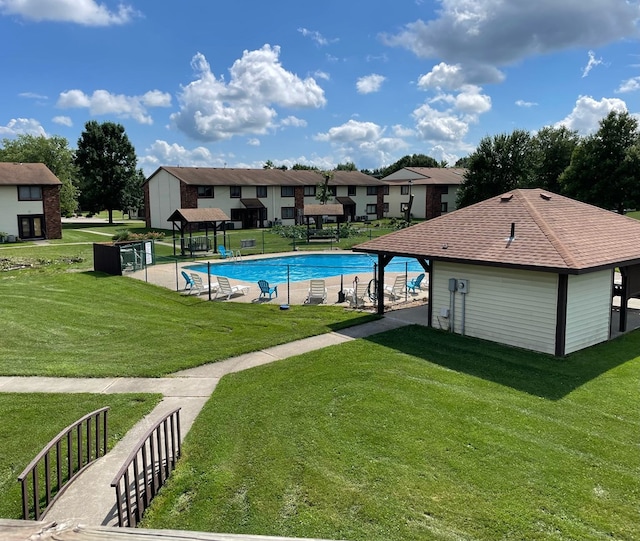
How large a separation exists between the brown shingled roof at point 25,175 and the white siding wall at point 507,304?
41637mm

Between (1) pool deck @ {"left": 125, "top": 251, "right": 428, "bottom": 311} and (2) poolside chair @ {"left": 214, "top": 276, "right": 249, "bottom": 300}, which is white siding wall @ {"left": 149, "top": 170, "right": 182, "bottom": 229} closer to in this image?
(1) pool deck @ {"left": 125, "top": 251, "right": 428, "bottom": 311}

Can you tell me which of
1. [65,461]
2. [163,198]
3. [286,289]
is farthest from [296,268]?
[163,198]

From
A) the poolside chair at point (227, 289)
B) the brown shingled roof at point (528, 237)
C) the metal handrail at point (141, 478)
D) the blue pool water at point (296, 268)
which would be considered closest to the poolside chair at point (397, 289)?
the brown shingled roof at point (528, 237)

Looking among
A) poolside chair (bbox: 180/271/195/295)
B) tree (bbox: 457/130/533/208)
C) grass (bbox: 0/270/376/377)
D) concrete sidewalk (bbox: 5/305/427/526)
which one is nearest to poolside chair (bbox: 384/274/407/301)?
grass (bbox: 0/270/376/377)

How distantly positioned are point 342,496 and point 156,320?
40.8 ft

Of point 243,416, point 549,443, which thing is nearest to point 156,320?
point 243,416

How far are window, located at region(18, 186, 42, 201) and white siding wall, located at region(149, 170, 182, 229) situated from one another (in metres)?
13.8

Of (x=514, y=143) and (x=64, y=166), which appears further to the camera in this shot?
(x=64, y=166)

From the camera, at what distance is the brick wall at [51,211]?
46.4 meters

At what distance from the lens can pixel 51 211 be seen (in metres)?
46.9

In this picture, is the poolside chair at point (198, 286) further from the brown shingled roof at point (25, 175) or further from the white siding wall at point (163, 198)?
the white siding wall at point (163, 198)

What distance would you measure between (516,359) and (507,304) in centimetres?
188

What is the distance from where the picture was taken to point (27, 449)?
794cm

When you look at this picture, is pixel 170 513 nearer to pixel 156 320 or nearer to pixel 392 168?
pixel 156 320
